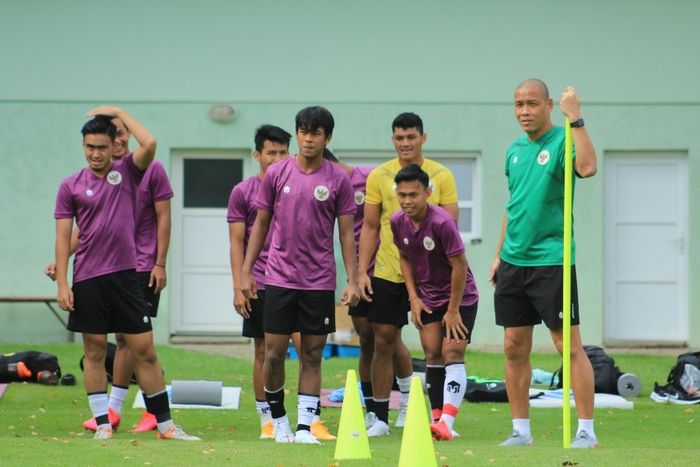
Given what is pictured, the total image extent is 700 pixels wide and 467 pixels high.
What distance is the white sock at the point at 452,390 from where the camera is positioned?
9.46 meters

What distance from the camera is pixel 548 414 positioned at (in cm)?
1168

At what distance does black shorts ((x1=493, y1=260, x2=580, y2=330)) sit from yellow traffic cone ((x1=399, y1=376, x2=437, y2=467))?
140 centimetres

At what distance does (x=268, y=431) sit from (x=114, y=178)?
200cm

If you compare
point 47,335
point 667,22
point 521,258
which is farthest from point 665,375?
point 47,335

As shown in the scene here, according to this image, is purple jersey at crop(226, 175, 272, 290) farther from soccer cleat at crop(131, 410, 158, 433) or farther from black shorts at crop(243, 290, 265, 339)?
soccer cleat at crop(131, 410, 158, 433)

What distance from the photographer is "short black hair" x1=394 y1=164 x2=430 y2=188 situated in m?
9.28

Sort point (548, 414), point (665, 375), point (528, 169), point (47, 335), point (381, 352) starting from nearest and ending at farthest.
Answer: point (528, 169)
point (381, 352)
point (548, 414)
point (665, 375)
point (47, 335)

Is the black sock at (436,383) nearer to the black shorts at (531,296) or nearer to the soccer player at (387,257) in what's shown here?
the soccer player at (387,257)

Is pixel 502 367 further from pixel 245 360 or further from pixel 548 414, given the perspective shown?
pixel 548 414

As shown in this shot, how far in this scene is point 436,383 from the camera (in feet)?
32.2

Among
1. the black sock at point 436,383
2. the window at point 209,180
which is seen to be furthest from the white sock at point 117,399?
the window at point 209,180

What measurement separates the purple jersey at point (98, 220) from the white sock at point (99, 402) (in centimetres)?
78

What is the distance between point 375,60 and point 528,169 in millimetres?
11910

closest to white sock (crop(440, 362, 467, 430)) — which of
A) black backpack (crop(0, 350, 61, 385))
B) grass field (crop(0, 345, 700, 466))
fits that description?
grass field (crop(0, 345, 700, 466))
